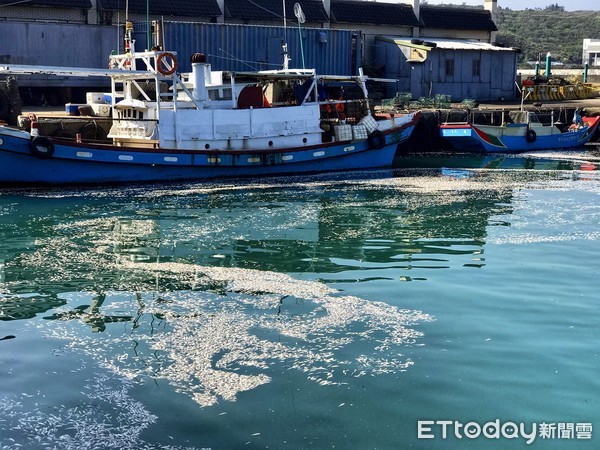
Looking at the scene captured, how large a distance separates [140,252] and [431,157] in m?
17.0

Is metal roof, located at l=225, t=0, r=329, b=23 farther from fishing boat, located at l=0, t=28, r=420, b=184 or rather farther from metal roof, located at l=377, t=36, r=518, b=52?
fishing boat, located at l=0, t=28, r=420, b=184

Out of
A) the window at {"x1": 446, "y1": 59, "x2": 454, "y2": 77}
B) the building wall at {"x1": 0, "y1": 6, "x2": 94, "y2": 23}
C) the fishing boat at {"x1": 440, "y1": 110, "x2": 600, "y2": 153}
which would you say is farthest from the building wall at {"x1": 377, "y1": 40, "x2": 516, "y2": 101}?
the building wall at {"x1": 0, "y1": 6, "x2": 94, "y2": 23}

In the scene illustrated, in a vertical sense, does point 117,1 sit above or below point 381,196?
above

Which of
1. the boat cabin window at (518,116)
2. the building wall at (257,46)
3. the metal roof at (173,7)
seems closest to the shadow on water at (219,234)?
the building wall at (257,46)

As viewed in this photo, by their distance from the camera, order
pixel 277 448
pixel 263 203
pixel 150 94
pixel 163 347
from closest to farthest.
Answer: pixel 277 448 → pixel 163 347 → pixel 263 203 → pixel 150 94

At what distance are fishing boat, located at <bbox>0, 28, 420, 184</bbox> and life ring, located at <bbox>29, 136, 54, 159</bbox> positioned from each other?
0.02 meters

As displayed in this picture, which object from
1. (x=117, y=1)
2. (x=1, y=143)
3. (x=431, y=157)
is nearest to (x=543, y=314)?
(x=1, y=143)

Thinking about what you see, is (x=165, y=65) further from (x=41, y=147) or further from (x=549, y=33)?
(x=549, y=33)

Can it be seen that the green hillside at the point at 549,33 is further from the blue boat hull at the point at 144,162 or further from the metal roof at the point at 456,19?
the blue boat hull at the point at 144,162

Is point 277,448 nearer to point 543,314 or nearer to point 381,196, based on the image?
point 543,314

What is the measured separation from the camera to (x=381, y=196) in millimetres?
18547

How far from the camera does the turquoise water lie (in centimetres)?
654

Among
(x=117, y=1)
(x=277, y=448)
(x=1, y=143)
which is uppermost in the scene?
(x=117, y=1)

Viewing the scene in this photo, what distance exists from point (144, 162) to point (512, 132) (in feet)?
50.6
